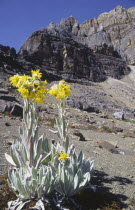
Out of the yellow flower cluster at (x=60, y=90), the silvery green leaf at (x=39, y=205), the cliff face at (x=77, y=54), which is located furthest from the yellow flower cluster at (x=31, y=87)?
the cliff face at (x=77, y=54)

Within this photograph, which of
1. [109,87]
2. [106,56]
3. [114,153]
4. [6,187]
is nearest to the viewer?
[6,187]

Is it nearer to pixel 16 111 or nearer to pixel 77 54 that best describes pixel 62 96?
pixel 16 111

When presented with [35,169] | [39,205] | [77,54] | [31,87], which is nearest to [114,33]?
[77,54]

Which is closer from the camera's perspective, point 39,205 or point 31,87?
point 39,205

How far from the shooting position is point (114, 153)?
8.28 meters

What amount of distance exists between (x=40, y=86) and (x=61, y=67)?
136 feet

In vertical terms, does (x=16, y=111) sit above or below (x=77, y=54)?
below

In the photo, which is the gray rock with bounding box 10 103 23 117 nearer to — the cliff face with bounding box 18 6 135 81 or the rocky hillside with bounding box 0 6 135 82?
the rocky hillside with bounding box 0 6 135 82

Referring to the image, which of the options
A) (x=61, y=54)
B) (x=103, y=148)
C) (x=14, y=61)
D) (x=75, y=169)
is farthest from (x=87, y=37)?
(x=75, y=169)

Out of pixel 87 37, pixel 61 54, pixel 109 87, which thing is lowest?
pixel 109 87

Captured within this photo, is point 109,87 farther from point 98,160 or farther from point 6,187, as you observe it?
point 6,187

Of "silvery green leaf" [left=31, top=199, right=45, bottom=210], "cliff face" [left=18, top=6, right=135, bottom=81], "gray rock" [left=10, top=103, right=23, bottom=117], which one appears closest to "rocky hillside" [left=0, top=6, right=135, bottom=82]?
"cliff face" [left=18, top=6, right=135, bottom=81]

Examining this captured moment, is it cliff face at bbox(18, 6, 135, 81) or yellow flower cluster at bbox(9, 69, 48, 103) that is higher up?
cliff face at bbox(18, 6, 135, 81)

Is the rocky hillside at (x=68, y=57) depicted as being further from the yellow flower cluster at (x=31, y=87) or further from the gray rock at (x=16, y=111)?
the yellow flower cluster at (x=31, y=87)
